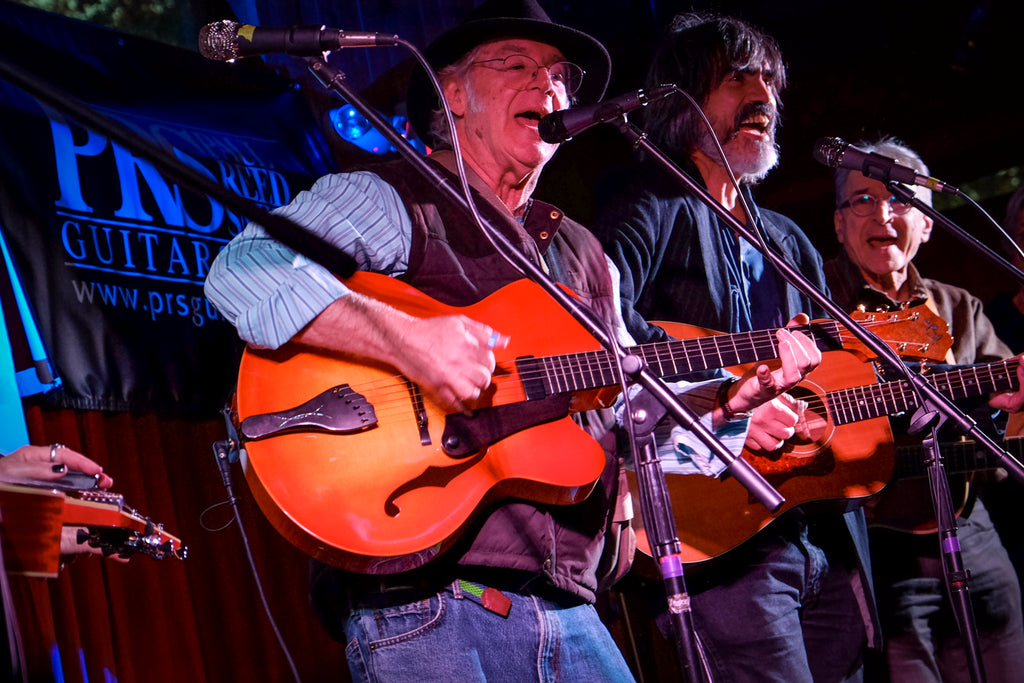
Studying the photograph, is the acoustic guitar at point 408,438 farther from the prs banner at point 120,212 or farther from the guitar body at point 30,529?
the prs banner at point 120,212

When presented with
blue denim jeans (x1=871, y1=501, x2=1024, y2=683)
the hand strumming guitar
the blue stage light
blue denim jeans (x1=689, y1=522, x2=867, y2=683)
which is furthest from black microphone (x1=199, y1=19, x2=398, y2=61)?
blue denim jeans (x1=871, y1=501, x2=1024, y2=683)

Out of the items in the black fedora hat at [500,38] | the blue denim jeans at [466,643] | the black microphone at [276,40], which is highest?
the black fedora hat at [500,38]

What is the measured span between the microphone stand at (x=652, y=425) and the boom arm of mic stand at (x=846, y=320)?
1.74ft

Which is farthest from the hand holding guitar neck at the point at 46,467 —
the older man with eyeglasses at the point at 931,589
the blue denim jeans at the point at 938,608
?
the blue denim jeans at the point at 938,608

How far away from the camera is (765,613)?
2.81 meters

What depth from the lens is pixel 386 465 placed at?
6.52 ft

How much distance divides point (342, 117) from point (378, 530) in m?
3.29

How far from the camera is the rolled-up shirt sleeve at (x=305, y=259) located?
1944 millimetres

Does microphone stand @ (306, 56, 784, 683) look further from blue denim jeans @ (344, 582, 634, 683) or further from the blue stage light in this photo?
the blue stage light

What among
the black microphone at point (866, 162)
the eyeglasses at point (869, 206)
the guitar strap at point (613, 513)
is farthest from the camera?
the eyeglasses at point (869, 206)

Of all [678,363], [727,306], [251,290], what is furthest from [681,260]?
[251,290]

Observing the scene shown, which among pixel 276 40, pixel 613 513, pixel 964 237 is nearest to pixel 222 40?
pixel 276 40

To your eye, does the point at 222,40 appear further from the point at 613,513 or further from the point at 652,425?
the point at 613,513

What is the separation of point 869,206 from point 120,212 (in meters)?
3.34
